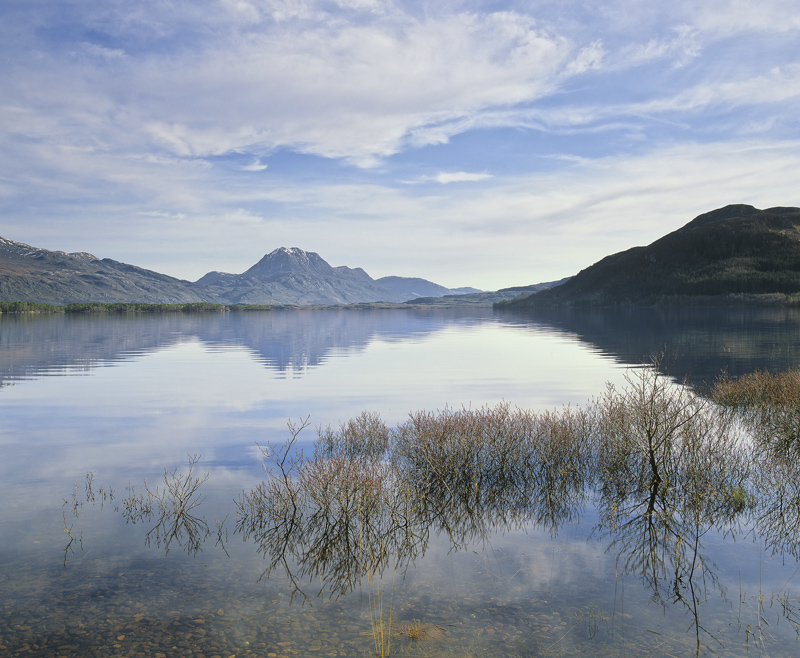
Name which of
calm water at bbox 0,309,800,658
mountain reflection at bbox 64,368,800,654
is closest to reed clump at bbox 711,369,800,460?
mountain reflection at bbox 64,368,800,654

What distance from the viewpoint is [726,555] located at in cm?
1326

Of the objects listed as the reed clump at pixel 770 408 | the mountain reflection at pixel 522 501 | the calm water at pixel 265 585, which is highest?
the reed clump at pixel 770 408

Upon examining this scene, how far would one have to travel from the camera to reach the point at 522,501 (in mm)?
17078

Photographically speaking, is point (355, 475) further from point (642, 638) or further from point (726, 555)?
point (726, 555)

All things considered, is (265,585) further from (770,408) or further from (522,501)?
(770,408)

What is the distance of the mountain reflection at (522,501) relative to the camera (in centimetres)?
1310

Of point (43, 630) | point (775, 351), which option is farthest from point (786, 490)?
point (775, 351)

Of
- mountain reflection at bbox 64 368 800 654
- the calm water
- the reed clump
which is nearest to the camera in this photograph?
the calm water

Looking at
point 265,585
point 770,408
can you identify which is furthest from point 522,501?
point 770,408

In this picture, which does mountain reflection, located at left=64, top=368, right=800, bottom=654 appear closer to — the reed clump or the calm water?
the calm water

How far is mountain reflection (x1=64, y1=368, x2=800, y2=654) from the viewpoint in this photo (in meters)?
13.1

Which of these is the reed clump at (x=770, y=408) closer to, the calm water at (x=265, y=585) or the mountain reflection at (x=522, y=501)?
the mountain reflection at (x=522, y=501)

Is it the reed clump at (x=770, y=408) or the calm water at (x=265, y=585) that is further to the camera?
the reed clump at (x=770, y=408)

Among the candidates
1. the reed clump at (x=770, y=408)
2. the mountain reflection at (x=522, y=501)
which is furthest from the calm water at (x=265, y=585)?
the reed clump at (x=770, y=408)
